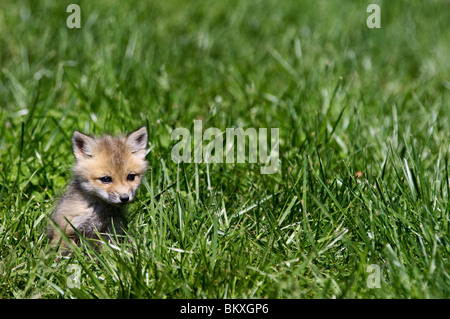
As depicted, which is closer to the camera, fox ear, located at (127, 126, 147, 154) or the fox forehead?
the fox forehead

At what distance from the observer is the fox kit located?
161 inches

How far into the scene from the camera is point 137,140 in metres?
4.36

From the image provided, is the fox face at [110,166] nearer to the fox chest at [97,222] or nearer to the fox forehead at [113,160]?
the fox forehead at [113,160]

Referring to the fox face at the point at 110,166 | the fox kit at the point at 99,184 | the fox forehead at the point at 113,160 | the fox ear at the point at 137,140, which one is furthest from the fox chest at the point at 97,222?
the fox ear at the point at 137,140

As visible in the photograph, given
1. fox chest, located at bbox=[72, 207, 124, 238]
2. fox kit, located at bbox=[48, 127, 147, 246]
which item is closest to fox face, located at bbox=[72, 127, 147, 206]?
fox kit, located at bbox=[48, 127, 147, 246]

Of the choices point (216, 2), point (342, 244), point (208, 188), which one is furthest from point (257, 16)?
point (342, 244)

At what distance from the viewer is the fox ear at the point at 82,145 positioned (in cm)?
420

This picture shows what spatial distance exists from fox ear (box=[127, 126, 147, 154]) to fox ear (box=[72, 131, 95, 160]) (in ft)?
0.88

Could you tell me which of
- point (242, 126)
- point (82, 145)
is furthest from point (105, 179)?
point (242, 126)

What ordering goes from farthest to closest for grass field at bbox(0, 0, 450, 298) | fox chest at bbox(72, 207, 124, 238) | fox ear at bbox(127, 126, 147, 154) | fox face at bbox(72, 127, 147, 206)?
fox ear at bbox(127, 126, 147, 154) < fox chest at bbox(72, 207, 124, 238) < fox face at bbox(72, 127, 147, 206) < grass field at bbox(0, 0, 450, 298)

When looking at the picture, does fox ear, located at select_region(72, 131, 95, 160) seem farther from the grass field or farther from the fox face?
the grass field

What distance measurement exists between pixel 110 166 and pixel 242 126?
6.37ft

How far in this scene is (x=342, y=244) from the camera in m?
4.01
